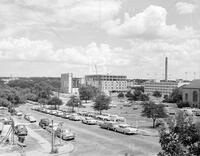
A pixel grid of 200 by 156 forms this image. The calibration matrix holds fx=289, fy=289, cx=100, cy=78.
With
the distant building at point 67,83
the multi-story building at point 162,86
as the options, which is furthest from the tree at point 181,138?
the distant building at point 67,83

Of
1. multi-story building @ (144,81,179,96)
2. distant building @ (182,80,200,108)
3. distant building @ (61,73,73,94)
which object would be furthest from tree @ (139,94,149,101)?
distant building @ (61,73,73,94)

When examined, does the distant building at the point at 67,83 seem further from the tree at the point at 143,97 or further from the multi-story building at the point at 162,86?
the tree at the point at 143,97

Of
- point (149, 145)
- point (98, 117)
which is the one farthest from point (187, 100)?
point (149, 145)

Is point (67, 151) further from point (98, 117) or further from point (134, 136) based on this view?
point (98, 117)

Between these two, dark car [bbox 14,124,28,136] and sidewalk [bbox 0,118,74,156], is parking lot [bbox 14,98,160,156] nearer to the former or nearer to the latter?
sidewalk [bbox 0,118,74,156]

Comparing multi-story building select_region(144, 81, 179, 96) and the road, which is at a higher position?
multi-story building select_region(144, 81, 179, 96)

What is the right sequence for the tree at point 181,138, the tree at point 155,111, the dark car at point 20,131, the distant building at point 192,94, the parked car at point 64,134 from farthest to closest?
the distant building at point 192,94 → the tree at point 155,111 → the dark car at point 20,131 → the parked car at point 64,134 → the tree at point 181,138

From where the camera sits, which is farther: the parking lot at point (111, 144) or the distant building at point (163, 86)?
the distant building at point (163, 86)
